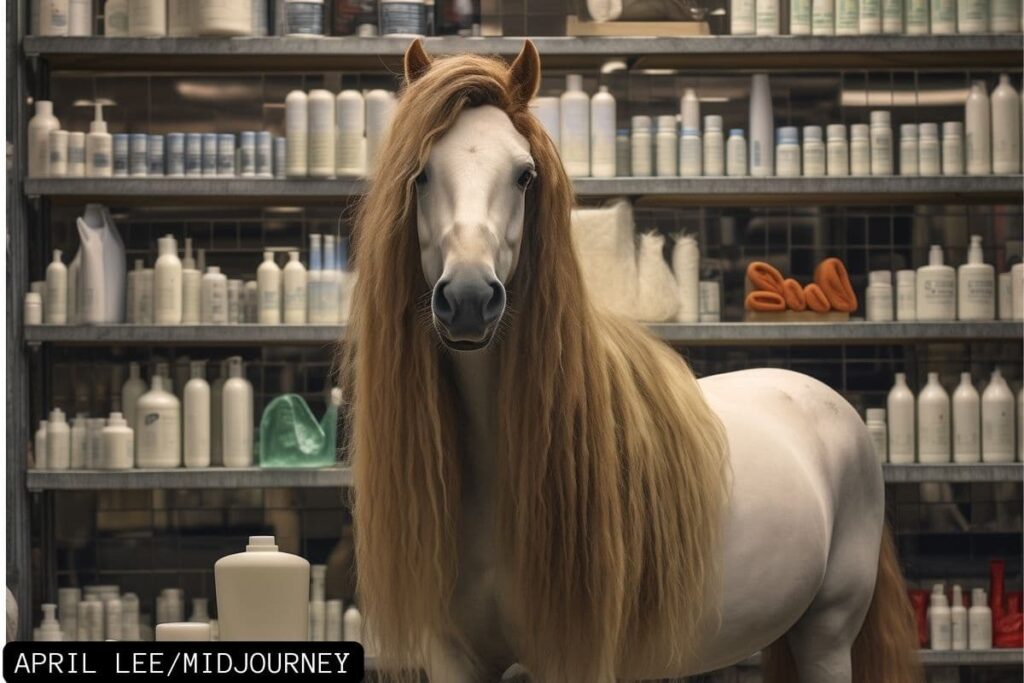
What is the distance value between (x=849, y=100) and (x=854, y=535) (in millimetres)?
2384

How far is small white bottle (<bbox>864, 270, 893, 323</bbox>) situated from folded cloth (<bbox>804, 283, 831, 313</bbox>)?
134 millimetres

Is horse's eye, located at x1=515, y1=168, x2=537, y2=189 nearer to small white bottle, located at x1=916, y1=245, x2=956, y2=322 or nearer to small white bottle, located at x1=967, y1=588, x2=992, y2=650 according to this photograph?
small white bottle, located at x1=916, y1=245, x2=956, y2=322

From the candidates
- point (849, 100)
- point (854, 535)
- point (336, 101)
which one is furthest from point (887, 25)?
point (854, 535)

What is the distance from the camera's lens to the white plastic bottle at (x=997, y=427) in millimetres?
4031

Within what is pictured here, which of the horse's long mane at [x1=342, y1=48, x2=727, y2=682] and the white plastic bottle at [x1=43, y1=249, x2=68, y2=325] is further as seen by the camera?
the white plastic bottle at [x1=43, y1=249, x2=68, y2=325]

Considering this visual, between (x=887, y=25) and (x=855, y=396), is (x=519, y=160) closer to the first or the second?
(x=887, y=25)

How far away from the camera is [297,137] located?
4020 millimetres

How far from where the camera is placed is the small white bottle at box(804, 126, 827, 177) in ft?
13.4

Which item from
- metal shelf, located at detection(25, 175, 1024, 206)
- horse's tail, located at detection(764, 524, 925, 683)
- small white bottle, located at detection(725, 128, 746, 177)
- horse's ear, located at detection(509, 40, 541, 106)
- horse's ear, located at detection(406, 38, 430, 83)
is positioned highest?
small white bottle, located at detection(725, 128, 746, 177)

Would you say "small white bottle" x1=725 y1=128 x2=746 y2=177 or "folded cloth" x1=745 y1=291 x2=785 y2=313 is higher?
"small white bottle" x1=725 y1=128 x2=746 y2=177

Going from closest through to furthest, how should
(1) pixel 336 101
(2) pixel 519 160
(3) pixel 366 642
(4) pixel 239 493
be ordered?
(2) pixel 519 160 → (3) pixel 366 642 → (1) pixel 336 101 → (4) pixel 239 493

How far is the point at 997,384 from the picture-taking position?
409 centimetres

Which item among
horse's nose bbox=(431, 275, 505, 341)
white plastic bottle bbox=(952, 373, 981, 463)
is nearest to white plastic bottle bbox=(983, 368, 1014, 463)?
white plastic bottle bbox=(952, 373, 981, 463)

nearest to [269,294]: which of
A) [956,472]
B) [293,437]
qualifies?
[293,437]
